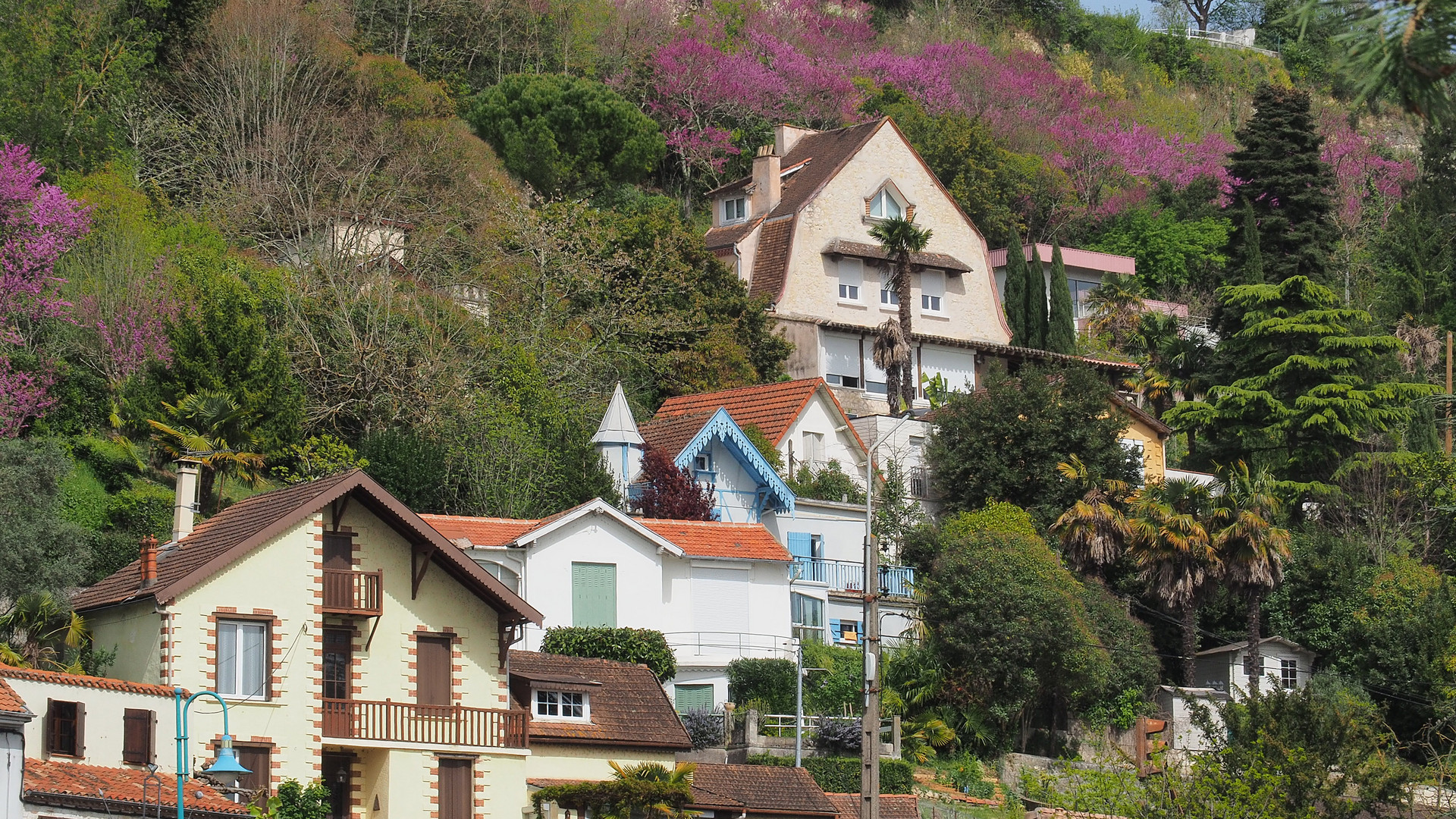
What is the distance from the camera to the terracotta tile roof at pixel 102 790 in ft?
88.5

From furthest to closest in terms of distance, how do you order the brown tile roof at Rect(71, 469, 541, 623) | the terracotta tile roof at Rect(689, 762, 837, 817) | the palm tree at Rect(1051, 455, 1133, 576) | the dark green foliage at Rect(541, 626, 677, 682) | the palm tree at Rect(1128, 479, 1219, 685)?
the palm tree at Rect(1051, 455, 1133, 576) → the palm tree at Rect(1128, 479, 1219, 685) → the dark green foliage at Rect(541, 626, 677, 682) → the terracotta tile roof at Rect(689, 762, 837, 817) → the brown tile roof at Rect(71, 469, 541, 623)

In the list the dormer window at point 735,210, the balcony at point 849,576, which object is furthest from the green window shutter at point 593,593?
the dormer window at point 735,210

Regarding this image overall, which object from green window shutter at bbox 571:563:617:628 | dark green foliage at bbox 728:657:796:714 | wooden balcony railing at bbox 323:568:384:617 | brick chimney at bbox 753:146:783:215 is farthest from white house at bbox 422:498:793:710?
brick chimney at bbox 753:146:783:215

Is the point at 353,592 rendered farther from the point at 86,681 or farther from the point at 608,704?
the point at 608,704

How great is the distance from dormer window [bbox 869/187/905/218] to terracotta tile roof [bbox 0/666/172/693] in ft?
139

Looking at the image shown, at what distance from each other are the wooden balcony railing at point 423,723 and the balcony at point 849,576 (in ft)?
52.2

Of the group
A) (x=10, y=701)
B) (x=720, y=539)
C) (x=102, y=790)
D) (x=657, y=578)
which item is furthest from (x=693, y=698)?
(x=10, y=701)

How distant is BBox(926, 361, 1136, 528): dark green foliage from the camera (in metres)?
52.6

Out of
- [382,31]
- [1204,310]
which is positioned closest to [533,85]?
[382,31]

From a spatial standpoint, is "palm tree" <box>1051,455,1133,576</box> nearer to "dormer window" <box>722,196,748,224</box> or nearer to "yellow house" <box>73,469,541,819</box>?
"yellow house" <box>73,469,541,819</box>

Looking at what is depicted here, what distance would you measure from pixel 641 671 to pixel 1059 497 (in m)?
18.1

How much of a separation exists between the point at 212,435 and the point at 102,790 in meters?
14.9

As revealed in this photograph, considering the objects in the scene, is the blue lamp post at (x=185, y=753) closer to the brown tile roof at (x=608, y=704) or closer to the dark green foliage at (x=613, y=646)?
the brown tile roof at (x=608, y=704)

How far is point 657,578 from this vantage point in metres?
43.7
